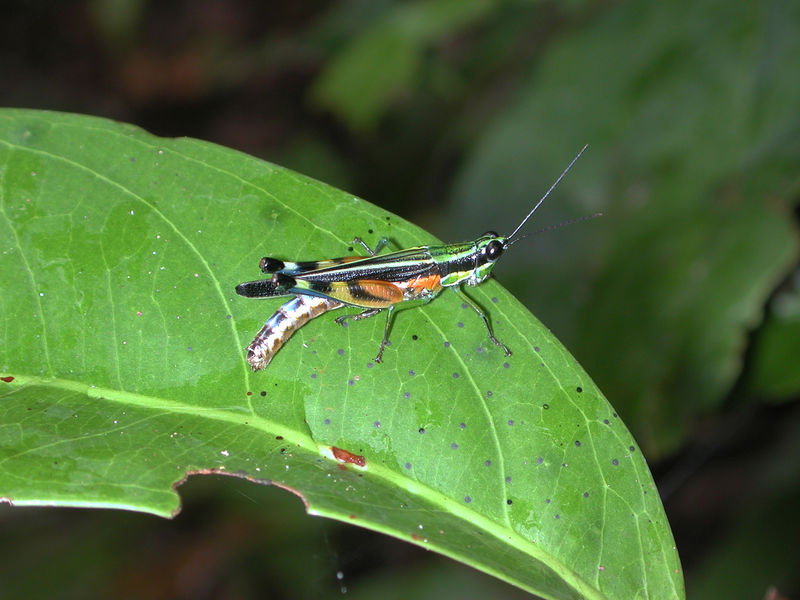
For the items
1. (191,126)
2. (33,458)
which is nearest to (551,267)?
(33,458)

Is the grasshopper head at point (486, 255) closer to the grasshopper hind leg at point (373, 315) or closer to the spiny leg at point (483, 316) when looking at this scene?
the spiny leg at point (483, 316)

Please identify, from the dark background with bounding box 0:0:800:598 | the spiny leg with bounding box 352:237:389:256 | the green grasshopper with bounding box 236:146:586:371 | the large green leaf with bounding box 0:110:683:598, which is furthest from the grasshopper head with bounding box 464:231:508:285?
the dark background with bounding box 0:0:800:598

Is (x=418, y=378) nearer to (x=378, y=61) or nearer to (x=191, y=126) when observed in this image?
(x=378, y=61)

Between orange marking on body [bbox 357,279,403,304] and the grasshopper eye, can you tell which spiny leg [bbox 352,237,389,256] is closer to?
orange marking on body [bbox 357,279,403,304]

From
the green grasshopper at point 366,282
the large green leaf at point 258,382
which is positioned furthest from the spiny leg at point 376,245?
the large green leaf at point 258,382

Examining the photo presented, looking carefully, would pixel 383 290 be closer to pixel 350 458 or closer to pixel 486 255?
pixel 486 255
